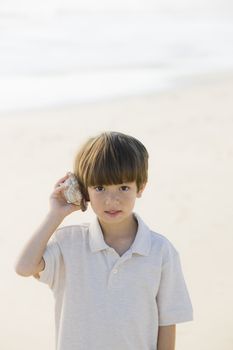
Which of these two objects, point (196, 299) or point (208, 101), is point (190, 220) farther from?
point (208, 101)

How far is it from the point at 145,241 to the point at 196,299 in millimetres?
1907

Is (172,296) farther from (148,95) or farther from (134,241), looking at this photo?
(148,95)

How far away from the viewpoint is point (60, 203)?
7.86 feet

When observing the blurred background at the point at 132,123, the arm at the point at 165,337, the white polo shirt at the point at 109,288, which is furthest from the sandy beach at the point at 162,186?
the white polo shirt at the point at 109,288

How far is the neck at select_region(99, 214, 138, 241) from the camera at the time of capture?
2383mm

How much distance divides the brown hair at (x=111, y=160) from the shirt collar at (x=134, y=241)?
151mm

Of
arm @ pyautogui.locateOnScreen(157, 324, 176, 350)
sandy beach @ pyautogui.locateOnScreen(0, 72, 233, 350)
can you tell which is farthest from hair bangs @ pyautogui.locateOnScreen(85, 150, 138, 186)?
sandy beach @ pyautogui.locateOnScreen(0, 72, 233, 350)

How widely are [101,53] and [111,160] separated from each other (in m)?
9.59

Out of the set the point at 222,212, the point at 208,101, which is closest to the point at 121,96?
the point at 208,101

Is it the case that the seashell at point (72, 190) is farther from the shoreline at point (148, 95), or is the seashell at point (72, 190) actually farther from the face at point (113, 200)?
the shoreline at point (148, 95)

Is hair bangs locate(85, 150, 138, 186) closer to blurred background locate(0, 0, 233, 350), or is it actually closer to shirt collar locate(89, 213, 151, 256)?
shirt collar locate(89, 213, 151, 256)

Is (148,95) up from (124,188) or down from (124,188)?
up

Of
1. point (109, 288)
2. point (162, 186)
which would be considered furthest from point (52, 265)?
point (162, 186)

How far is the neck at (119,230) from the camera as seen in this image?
2.38m
